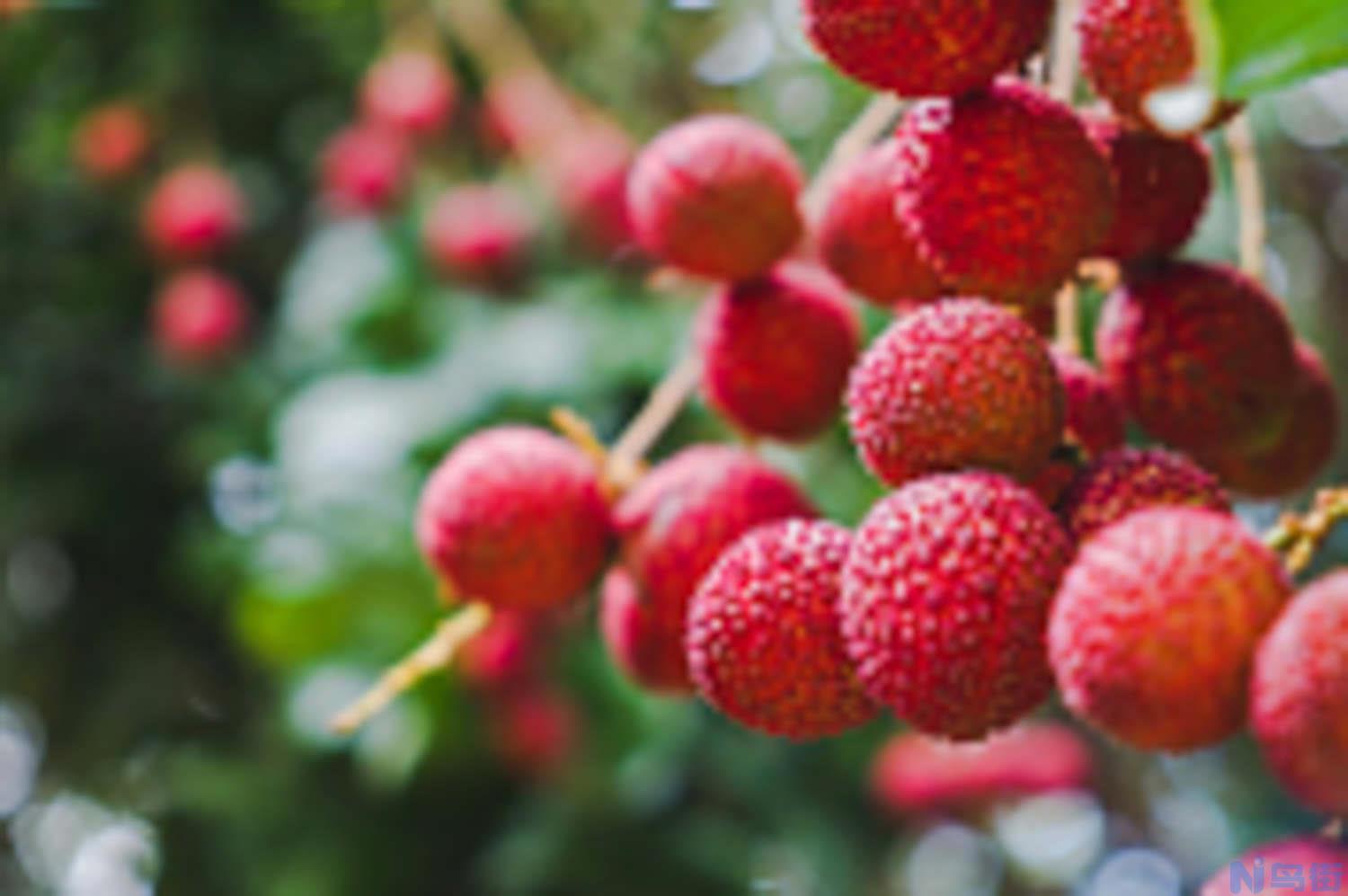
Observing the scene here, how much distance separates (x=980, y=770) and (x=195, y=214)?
1.21 meters

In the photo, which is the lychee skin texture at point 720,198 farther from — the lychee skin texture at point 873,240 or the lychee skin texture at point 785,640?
the lychee skin texture at point 785,640

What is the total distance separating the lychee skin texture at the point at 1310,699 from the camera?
39 centimetres

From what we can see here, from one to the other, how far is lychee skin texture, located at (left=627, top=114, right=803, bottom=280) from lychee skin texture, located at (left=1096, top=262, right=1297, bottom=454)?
188 millimetres

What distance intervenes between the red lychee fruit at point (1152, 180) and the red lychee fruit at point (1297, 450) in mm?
91

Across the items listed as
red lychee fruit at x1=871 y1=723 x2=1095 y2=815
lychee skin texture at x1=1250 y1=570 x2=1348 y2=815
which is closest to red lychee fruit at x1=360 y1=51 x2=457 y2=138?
red lychee fruit at x1=871 y1=723 x2=1095 y2=815

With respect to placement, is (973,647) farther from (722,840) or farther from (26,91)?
(26,91)

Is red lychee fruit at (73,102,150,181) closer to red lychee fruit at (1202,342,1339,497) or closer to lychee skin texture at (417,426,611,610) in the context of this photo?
lychee skin texture at (417,426,611,610)

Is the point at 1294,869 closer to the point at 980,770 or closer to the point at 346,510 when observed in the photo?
the point at 346,510

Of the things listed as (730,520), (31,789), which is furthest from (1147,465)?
(31,789)

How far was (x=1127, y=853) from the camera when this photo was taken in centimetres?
195

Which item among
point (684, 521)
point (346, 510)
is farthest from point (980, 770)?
point (684, 521)

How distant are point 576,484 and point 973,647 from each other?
1.05ft

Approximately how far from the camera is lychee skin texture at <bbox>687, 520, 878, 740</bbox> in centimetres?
58

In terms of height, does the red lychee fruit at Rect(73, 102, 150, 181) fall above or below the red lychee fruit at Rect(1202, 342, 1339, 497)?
below
